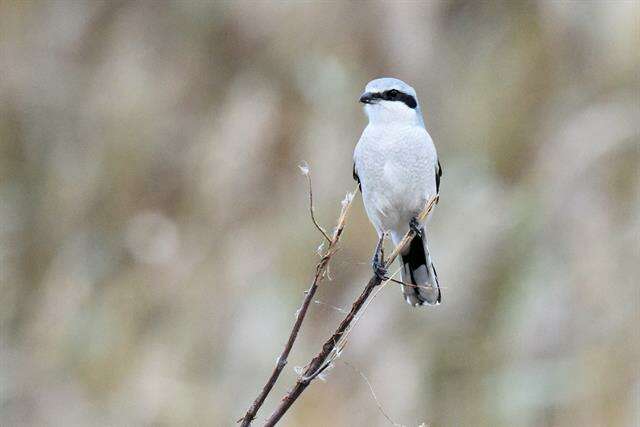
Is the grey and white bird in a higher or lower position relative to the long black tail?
higher

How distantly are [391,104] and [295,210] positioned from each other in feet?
7.36

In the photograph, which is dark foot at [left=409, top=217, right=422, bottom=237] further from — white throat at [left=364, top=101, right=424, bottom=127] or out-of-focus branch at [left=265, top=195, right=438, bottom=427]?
out-of-focus branch at [left=265, top=195, right=438, bottom=427]

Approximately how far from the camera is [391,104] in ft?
9.24

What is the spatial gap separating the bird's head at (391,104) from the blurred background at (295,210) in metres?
1.75

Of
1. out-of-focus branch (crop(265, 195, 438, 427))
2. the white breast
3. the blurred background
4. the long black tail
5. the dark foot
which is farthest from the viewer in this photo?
the blurred background

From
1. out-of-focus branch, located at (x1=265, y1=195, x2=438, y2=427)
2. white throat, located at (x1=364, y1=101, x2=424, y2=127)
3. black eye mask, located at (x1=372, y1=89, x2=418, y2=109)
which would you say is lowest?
white throat, located at (x1=364, y1=101, x2=424, y2=127)

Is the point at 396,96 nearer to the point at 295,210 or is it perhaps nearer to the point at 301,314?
the point at 301,314

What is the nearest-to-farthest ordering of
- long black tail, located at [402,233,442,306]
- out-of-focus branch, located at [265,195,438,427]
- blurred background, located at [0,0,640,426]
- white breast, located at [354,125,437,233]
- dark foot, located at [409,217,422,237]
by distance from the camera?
out-of-focus branch, located at [265,195,438,427]
dark foot, located at [409,217,422,237]
white breast, located at [354,125,437,233]
long black tail, located at [402,233,442,306]
blurred background, located at [0,0,640,426]

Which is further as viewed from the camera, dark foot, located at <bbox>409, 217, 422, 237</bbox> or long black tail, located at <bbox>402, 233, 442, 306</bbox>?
long black tail, located at <bbox>402, 233, 442, 306</bbox>

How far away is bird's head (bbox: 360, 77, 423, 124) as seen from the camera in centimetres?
283

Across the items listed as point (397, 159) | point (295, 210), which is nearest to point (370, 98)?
point (397, 159)

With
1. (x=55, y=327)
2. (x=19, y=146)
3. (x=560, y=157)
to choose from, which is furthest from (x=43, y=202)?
(x=560, y=157)

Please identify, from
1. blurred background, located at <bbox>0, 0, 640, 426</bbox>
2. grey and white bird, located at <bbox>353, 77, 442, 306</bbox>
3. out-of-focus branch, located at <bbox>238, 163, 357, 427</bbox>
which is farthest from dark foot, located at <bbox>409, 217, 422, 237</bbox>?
blurred background, located at <bbox>0, 0, 640, 426</bbox>

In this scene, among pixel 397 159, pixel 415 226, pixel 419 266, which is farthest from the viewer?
pixel 419 266
